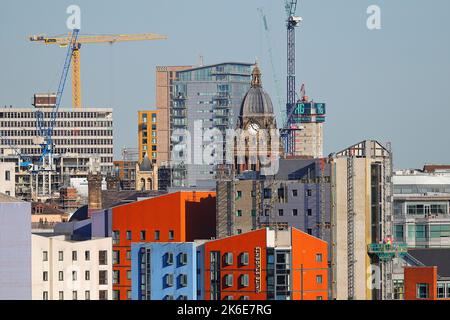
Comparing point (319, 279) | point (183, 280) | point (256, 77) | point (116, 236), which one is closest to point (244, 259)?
point (319, 279)

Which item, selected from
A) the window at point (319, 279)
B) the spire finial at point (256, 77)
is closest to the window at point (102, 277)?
the window at point (319, 279)

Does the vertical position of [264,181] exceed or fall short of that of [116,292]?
it exceeds it

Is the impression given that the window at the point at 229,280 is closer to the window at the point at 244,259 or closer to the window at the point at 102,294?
the window at the point at 244,259

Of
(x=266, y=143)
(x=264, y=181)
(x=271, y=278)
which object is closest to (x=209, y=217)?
(x=264, y=181)

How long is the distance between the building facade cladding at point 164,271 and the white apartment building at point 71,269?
1358mm

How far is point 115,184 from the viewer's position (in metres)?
108

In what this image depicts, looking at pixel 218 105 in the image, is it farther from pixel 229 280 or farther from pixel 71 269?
pixel 229 280

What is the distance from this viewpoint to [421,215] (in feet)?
232

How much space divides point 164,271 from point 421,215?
21044 mm

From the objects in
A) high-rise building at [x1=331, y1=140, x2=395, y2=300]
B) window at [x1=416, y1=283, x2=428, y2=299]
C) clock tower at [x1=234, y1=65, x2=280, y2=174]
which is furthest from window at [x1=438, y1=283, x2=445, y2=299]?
clock tower at [x1=234, y1=65, x2=280, y2=174]

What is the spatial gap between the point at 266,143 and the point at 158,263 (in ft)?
176

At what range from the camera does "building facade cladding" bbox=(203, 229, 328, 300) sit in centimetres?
4912

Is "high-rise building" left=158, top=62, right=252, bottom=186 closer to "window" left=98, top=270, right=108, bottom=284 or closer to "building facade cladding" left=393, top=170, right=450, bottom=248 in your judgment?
"building facade cladding" left=393, top=170, right=450, bottom=248
